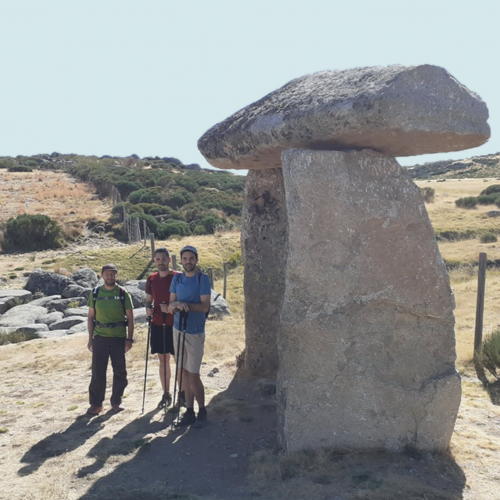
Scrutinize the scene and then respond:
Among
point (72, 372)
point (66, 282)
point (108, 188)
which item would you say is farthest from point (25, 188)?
point (72, 372)

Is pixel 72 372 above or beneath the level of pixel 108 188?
beneath

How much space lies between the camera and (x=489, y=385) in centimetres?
816

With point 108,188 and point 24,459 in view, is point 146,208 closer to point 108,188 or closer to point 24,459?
point 108,188

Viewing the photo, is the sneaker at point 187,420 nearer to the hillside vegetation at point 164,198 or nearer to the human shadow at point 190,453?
the human shadow at point 190,453

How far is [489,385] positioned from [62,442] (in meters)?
5.58

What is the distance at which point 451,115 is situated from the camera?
518cm

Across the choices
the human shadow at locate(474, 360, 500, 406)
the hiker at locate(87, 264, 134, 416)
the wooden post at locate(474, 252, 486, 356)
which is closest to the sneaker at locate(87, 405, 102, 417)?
the hiker at locate(87, 264, 134, 416)

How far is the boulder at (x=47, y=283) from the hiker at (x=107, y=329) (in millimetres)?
11420

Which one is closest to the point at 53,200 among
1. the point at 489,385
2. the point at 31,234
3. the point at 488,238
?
the point at 31,234

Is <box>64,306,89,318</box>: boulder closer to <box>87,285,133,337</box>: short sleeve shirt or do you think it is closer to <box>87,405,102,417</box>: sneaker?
<box>87,405,102,417</box>: sneaker

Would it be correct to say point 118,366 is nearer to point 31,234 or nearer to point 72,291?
point 72,291

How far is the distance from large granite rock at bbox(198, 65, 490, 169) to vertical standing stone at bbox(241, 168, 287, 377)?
1897 mm

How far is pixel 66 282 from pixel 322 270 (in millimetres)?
14070

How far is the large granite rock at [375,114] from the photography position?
498 centimetres
